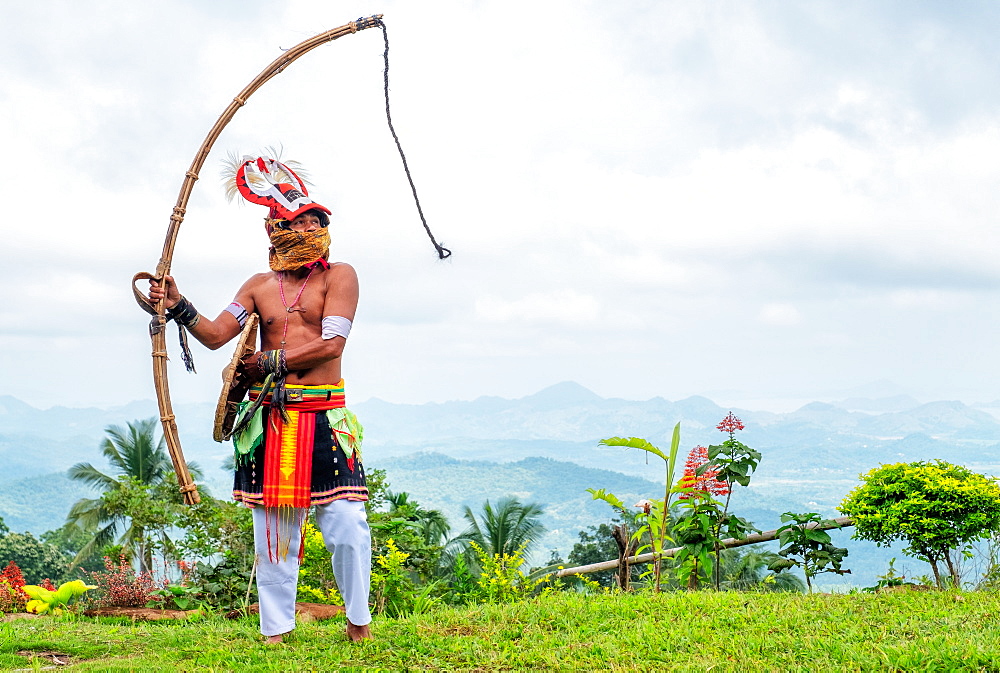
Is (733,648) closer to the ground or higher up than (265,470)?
closer to the ground

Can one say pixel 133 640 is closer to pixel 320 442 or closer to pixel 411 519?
pixel 320 442

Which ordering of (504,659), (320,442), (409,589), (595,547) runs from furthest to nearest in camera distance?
(595,547) < (409,589) < (320,442) < (504,659)

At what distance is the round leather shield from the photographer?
4320 millimetres

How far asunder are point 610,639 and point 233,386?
7.57ft

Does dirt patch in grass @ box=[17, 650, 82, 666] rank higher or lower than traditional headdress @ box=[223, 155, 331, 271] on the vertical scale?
lower

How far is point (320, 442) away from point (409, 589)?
91.5 inches

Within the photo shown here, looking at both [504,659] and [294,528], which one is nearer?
[504,659]

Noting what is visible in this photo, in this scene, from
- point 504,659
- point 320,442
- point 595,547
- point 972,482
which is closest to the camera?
point 504,659

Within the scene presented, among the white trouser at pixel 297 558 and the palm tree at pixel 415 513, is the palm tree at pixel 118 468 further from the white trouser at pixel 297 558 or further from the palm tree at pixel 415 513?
the white trouser at pixel 297 558

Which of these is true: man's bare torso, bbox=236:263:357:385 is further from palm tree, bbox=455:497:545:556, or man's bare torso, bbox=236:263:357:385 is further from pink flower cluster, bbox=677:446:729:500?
palm tree, bbox=455:497:545:556

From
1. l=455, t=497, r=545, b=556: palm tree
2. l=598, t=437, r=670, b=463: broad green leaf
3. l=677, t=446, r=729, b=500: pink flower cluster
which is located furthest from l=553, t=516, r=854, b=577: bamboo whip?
l=455, t=497, r=545, b=556: palm tree

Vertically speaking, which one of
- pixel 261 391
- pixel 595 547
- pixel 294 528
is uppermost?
pixel 261 391

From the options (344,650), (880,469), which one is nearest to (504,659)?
(344,650)

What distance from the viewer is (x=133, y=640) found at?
4.93 metres
